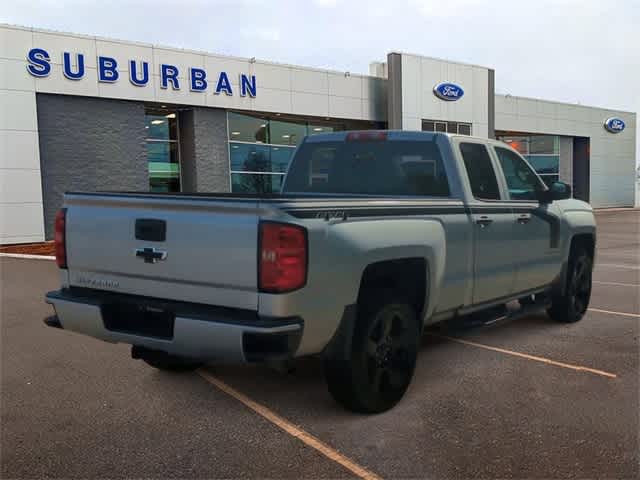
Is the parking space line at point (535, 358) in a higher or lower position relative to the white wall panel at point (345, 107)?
lower

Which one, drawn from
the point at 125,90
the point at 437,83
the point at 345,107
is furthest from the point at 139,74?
the point at 437,83

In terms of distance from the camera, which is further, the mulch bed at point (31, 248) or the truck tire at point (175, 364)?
the mulch bed at point (31, 248)

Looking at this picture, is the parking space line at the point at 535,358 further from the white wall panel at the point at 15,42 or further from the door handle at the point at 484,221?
the white wall panel at the point at 15,42

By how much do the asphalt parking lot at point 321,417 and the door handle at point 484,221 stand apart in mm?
1204

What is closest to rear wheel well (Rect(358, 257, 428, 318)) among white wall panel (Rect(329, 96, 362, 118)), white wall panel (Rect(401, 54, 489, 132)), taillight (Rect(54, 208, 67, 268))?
taillight (Rect(54, 208, 67, 268))

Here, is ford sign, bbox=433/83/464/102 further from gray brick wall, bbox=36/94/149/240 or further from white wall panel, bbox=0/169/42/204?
white wall panel, bbox=0/169/42/204

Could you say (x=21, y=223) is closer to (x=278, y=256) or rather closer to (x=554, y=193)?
(x=554, y=193)

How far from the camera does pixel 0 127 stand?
17359 mm

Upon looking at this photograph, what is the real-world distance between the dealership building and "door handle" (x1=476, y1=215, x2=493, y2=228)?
53.6 feet

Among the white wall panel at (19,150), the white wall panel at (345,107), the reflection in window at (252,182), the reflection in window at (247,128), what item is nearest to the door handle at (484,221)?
the white wall panel at (19,150)

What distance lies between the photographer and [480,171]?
5262mm

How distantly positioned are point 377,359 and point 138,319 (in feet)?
5.07

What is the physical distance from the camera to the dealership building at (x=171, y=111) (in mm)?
17781

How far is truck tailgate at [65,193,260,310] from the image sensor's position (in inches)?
131
